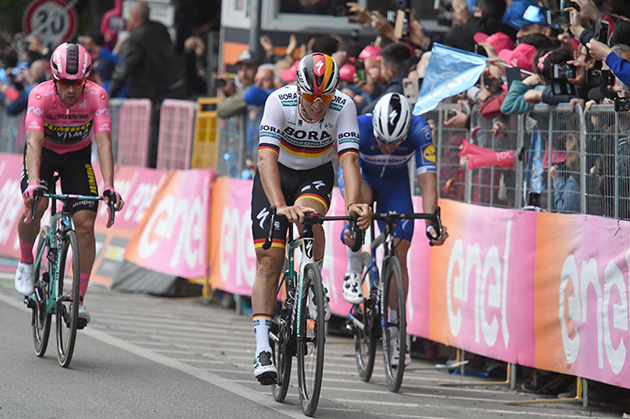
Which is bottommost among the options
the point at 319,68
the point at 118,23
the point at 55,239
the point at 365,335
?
the point at 365,335

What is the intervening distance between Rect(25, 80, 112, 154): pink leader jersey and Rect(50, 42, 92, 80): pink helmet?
1.02 ft

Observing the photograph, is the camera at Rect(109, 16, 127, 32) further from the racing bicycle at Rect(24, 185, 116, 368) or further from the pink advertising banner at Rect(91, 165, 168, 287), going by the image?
the racing bicycle at Rect(24, 185, 116, 368)

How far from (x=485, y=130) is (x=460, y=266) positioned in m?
1.18

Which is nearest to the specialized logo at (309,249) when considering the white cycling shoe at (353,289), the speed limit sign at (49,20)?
the white cycling shoe at (353,289)

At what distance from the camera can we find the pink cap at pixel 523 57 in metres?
8.82

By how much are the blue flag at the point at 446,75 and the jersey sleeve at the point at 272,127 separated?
274 cm

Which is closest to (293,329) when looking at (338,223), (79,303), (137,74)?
(79,303)

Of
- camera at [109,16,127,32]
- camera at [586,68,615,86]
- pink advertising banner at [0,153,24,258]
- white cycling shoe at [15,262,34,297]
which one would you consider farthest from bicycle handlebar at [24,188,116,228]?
camera at [109,16,127,32]

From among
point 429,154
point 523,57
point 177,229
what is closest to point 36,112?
point 429,154

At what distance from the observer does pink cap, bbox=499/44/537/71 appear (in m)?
8.82

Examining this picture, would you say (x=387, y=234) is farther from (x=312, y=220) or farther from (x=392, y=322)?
(x=312, y=220)

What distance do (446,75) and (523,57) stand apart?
0.71m

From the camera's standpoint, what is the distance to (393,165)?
7914 millimetres

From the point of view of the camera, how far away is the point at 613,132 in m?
6.88
